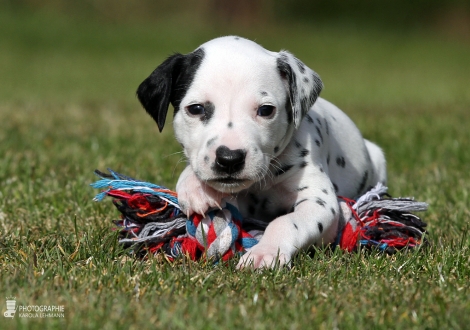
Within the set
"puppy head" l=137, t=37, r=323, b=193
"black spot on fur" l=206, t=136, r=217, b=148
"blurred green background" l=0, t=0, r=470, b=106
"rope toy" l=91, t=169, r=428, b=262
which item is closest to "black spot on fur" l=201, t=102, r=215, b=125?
"puppy head" l=137, t=37, r=323, b=193

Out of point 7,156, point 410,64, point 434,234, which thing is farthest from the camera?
point 410,64

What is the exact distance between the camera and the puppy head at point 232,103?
4.16 meters

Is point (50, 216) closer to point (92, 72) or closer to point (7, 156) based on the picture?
point (7, 156)

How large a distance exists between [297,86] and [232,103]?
1.86 feet

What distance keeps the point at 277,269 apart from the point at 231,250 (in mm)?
545

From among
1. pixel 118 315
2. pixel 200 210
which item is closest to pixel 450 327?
pixel 118 315

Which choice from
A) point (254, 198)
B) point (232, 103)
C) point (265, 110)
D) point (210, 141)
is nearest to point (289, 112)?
point (265, 110)

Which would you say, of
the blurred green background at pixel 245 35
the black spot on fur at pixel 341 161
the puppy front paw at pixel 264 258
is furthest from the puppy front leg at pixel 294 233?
the blurred green background at pixel 245 35

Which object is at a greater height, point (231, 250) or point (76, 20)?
point (231, 250)

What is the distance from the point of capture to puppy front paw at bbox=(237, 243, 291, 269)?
13.0ft

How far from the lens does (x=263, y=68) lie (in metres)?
4.54

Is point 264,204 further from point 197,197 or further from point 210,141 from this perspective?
point 210,141

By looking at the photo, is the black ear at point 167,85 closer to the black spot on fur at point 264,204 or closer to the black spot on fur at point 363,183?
the black spot on fur at point 264,204

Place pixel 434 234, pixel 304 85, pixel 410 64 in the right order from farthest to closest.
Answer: pixel 410 64 → pixel 434 234 → pixel 304 85
